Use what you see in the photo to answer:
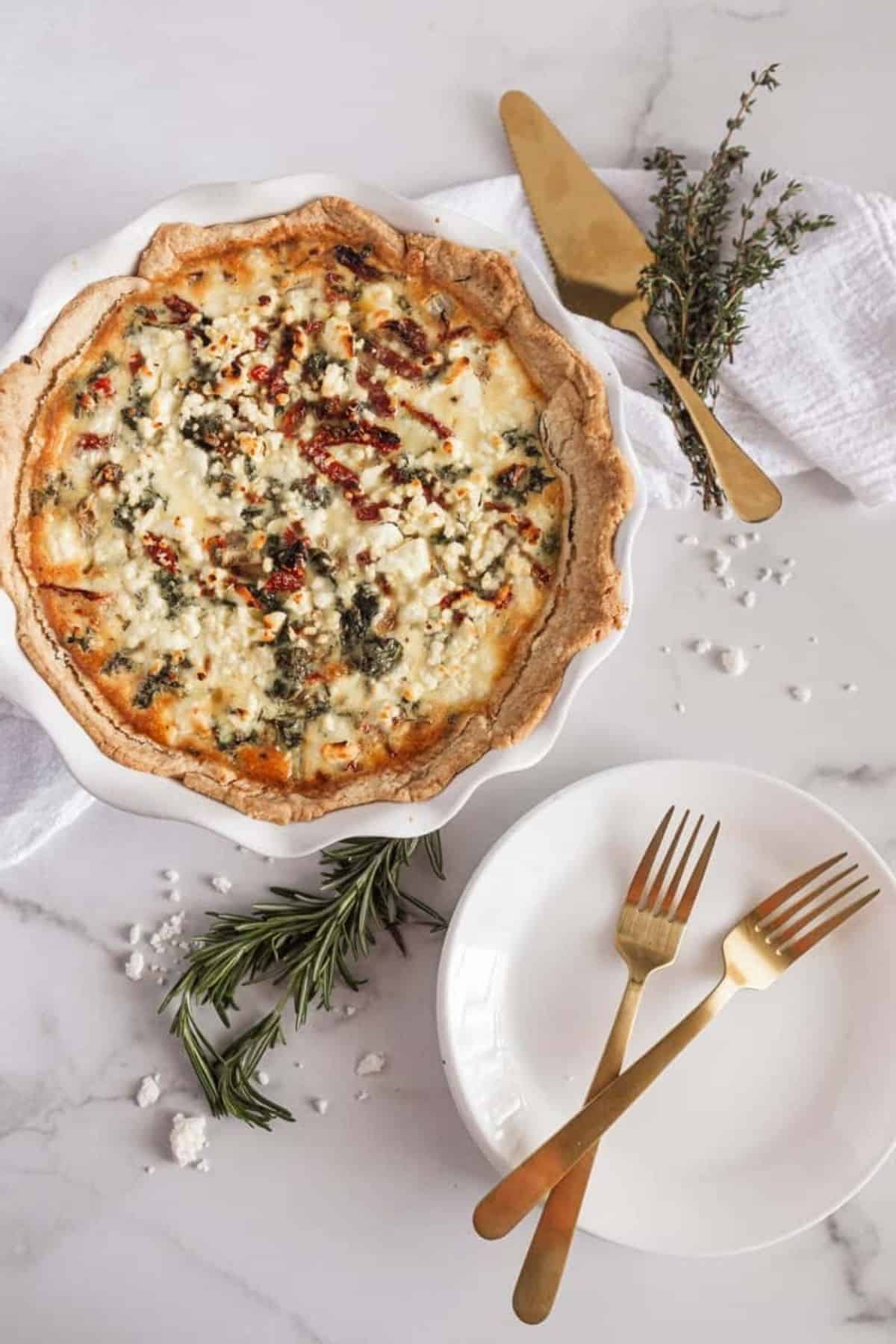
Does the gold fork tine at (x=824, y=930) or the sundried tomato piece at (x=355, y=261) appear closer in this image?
the sundried tomato piece at (x=355, y=261)

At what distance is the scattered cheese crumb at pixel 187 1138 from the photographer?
8.14 ft

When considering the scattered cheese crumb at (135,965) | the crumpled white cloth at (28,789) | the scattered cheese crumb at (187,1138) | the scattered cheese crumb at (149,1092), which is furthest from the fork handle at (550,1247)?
the crumpled white cloth at (28,789)

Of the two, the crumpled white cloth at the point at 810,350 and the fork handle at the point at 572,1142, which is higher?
the crumpled white cloth at the point at 810,350

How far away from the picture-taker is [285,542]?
85.3 inches

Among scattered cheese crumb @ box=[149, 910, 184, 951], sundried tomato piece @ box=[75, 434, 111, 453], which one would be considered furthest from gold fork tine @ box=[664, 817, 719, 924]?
sundried tomato piece @ box=[75, 434, 111, 453]

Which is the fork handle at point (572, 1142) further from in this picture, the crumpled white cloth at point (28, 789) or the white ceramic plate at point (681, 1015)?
the crumpled white cloth at point (28, 789)

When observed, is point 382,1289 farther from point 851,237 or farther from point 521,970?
point 851,237

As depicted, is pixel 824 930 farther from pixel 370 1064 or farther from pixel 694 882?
pixel 370 1064

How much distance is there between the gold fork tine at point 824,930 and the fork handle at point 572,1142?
21cm

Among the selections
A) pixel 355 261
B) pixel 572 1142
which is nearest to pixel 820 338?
pixel 355 261

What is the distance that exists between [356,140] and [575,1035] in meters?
1.92

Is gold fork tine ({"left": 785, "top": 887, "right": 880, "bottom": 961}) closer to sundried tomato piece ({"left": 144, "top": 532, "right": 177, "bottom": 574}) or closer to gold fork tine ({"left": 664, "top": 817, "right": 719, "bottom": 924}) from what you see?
gold fork tine ({"left": 664, "top": 817, "right": 719, "bottom": 924})

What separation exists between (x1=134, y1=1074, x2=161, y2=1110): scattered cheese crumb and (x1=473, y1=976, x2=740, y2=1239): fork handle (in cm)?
71

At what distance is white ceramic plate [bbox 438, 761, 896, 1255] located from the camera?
2369mm
